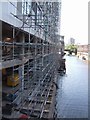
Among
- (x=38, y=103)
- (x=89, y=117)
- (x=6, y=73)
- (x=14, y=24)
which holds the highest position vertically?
(x=14, y=24)

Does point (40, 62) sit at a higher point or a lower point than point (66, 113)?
higher

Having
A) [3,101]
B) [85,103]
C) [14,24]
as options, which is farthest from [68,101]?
[14,24]

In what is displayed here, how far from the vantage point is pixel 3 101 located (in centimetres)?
239

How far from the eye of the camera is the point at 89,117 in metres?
3.36

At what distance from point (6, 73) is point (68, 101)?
1441 millimetres

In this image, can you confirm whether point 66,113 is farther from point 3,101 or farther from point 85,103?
point 3,101

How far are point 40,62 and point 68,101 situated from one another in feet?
5.03

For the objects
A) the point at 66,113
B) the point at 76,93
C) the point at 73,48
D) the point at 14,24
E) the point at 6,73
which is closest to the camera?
the point at 14,24

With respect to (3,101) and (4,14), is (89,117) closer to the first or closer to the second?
(3,101)

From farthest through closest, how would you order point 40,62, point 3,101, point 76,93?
1. point 76,93
2. point 40,62
3. point 3,101

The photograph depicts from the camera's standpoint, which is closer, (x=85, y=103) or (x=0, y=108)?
(x=0, y=108)

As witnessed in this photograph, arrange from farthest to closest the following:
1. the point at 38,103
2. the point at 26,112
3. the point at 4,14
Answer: the point at 38,103 < the point at 26,112 < the point at 4,14

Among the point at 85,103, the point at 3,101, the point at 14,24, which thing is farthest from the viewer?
the point at 85,103

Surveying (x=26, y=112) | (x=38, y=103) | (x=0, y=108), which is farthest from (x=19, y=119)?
(x=38, y=103)
